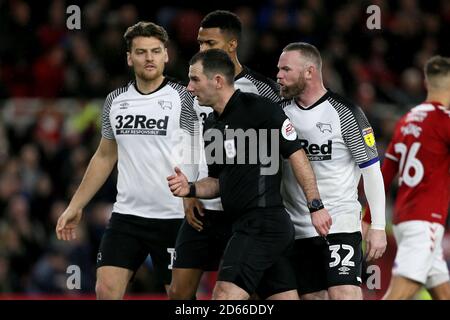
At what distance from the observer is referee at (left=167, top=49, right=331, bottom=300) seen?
7.80 m

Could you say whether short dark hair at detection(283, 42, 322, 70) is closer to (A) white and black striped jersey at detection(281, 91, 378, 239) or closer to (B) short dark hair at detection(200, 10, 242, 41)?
(A) white and black striped jersey at detection(281, 91, 378, 239)

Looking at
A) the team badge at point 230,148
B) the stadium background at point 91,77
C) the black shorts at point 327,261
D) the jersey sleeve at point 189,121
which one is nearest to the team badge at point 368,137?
the black shorts at point 327,261

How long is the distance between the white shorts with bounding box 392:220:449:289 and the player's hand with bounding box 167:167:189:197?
2219 millimetres

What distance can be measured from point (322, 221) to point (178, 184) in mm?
961

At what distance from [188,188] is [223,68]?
0.82 meters

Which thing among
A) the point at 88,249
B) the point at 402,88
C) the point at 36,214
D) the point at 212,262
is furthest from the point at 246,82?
the point at 402,88

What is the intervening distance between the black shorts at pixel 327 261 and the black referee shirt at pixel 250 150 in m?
0.61

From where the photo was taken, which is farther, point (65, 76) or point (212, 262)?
point (65, 76)

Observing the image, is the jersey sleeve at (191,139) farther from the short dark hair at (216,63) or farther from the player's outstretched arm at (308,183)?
the player's outstretched arm at (308,183)

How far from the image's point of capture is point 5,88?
49.6ft

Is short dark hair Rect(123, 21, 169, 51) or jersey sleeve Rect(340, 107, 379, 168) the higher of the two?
short dark hair Rect(123, 21, 169, 51)
